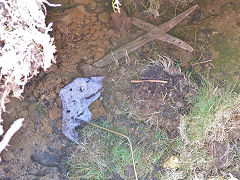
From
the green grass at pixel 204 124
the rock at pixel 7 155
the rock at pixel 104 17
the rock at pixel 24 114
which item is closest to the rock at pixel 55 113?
the rock at pixel 24 114

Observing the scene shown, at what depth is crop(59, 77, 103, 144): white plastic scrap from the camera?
2.20 m

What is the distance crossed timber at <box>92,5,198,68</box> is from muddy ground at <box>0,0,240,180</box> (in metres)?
0.04

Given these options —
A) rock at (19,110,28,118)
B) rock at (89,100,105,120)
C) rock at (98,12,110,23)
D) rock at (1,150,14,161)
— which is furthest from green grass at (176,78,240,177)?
rock at (1,150,14,161)

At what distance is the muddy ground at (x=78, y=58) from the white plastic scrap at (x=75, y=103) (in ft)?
0.16

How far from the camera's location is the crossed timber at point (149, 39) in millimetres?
2234

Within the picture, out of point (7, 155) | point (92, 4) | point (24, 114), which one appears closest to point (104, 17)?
point (92, 4)

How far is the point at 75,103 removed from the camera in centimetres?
221

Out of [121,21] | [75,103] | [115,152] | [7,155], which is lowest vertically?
[115,152]

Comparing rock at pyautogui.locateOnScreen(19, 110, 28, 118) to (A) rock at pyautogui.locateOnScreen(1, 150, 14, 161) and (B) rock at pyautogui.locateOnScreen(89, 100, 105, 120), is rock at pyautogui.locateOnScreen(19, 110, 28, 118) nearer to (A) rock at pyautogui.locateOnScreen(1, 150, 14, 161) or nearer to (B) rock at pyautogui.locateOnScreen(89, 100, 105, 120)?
(A) rock at pyautogui.locateOnScreen(1, 150, 14, 161)

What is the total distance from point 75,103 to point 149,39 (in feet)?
2.86

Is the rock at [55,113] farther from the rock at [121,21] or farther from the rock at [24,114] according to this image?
the rock at [121,21]

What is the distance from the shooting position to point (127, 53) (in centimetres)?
225

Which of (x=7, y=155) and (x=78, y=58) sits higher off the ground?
(x=78, y=58)

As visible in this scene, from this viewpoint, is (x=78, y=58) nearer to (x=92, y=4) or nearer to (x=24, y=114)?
(x=92, y=4)
